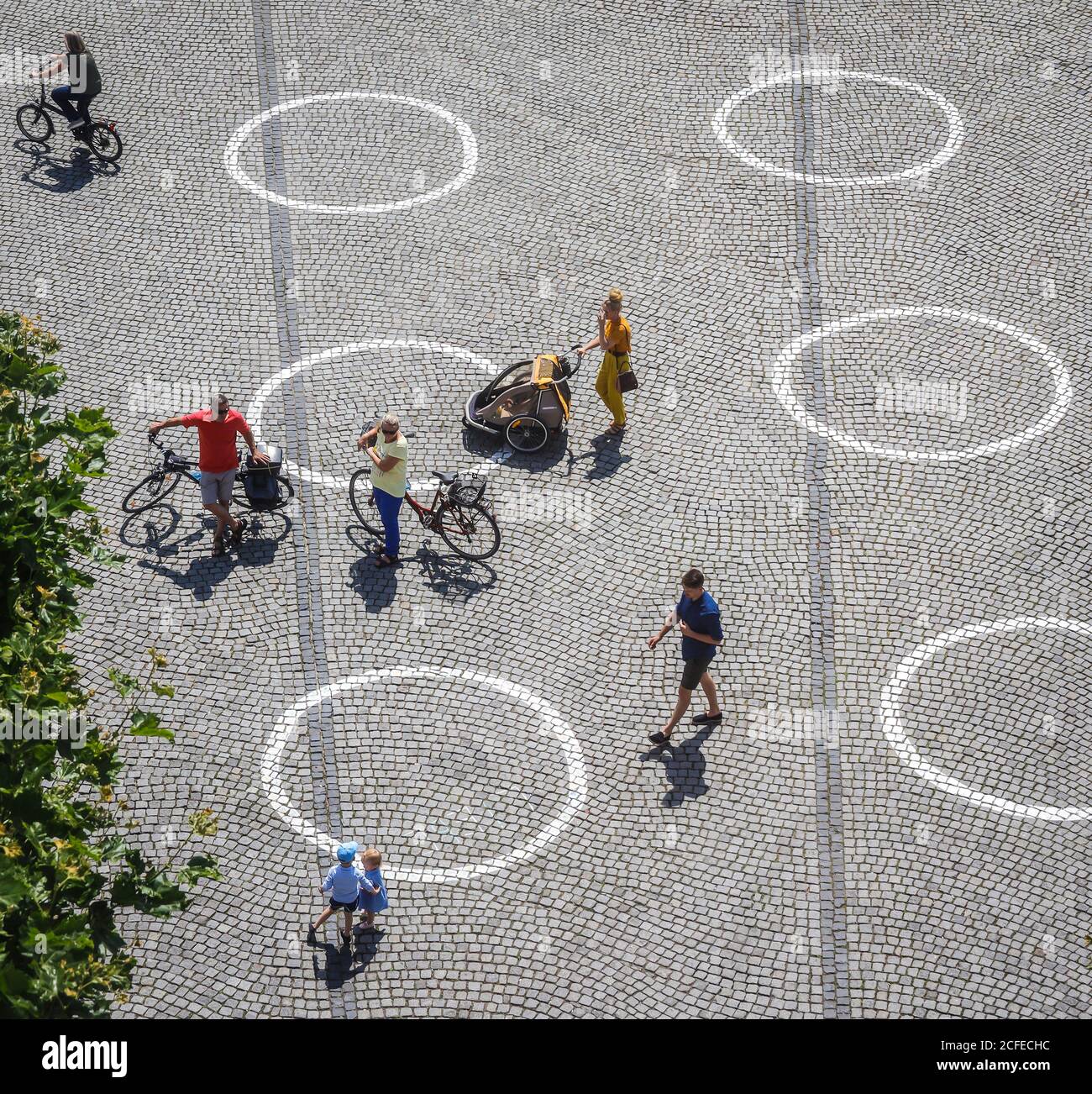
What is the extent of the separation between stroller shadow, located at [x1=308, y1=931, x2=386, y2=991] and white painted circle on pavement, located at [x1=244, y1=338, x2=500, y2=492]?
5.37m

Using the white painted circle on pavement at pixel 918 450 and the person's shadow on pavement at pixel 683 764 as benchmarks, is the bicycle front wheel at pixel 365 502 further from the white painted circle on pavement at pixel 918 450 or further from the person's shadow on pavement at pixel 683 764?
the white painted circle on pavement at pixel 918 450

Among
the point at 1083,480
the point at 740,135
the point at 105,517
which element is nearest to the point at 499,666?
the point at 105,517

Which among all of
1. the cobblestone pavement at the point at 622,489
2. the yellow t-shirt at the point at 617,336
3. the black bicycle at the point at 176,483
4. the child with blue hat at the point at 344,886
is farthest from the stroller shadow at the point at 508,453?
the child with blue hat at the point at 344,886

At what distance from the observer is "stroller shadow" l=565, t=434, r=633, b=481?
17.0 meters

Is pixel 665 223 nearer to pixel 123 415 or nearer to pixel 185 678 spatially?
pixel 123 415

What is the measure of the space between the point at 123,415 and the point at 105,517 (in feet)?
5.45

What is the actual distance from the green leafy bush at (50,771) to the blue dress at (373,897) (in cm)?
151

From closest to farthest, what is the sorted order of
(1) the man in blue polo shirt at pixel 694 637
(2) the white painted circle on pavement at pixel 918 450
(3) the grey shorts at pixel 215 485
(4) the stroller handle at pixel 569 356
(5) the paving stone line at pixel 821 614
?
1. (5) the paving stone line at pixel 821 614
2. (1) the man in blue polo shirt at pixel 694 637
3. (3) the grey shorts at pixel 215 485
4. (2) the white painted circle on pavement at pixel 918 450
5. (4) the stroller handle at pixel 569 356

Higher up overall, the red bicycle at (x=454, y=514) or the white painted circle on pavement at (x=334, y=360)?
the white painted circle on pavement at (x=334, y=360)

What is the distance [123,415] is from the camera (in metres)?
17.5

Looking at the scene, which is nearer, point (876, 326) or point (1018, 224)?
point (876, 326)

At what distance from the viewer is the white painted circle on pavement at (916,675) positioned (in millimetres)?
13820

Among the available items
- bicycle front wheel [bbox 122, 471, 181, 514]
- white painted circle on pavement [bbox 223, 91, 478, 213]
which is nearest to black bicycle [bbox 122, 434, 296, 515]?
bicycle front wheel [bbox 122, 471, 181, 514]

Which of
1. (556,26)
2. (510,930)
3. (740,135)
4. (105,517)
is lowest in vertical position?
(510,930)
